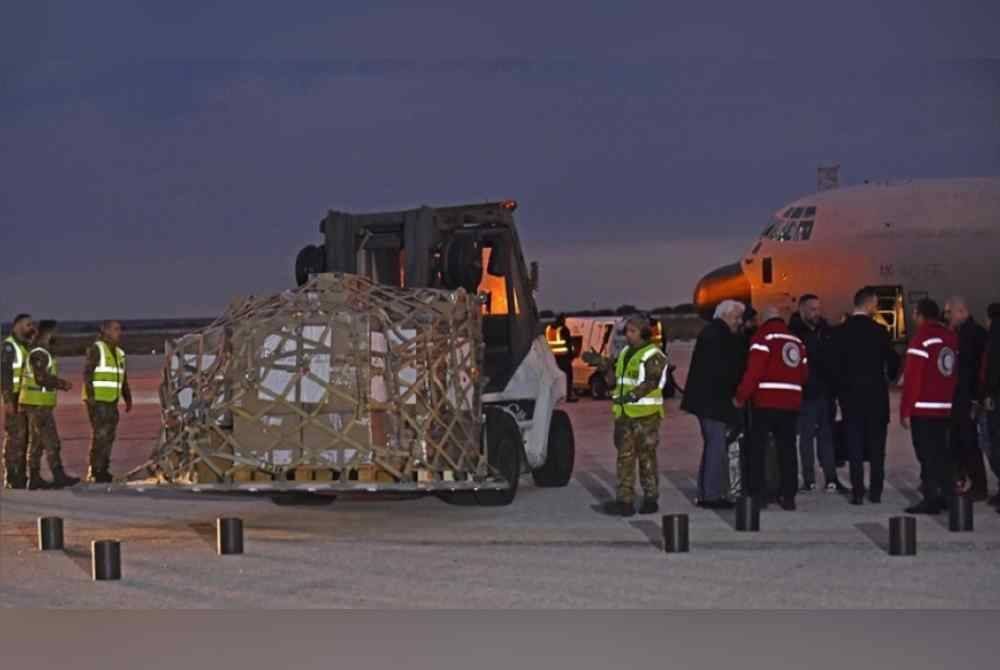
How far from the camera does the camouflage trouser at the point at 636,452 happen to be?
49.1ft

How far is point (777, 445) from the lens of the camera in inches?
619

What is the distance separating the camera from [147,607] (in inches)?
422

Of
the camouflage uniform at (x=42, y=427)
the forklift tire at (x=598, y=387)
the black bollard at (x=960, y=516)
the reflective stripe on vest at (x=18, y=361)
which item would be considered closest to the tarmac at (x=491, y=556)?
the black bollard at (x=960, y=516)

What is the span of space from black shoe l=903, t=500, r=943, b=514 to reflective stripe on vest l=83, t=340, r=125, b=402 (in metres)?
7.74

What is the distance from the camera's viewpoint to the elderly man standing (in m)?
15.4

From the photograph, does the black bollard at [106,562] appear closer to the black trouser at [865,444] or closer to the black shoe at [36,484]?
the black trouser at [865,444]

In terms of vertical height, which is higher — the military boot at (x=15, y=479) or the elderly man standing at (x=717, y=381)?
the elderly man standing at (x=717, y=381)

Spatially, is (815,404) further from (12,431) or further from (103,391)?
(12,431)

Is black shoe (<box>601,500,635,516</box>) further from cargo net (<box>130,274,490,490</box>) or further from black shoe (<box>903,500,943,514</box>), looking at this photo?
black shoe (<box>903,500,943,514</box>)

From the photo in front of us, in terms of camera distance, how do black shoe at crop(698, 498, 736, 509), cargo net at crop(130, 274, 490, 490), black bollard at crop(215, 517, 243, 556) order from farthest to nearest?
1. black shoe at crop(698, 498, 736, 509)
2. cargo net at crop(130, 274, 490, 490)
3. black bollard at crop(215, 517, 243, 556)

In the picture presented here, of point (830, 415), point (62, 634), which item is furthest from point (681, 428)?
point (62, 634)

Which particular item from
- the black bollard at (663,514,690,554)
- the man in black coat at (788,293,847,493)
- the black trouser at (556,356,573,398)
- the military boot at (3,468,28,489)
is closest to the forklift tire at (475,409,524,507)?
the man in black coat at (788,293,847,493)

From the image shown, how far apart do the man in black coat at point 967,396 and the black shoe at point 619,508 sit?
2.65m

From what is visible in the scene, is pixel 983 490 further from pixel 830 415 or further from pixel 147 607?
pixel 147 607
